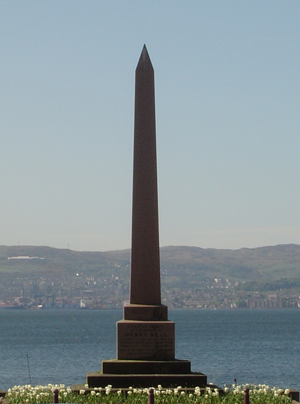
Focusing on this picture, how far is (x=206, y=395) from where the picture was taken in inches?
738

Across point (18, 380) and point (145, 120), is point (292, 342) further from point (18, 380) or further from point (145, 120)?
point (145, 120)

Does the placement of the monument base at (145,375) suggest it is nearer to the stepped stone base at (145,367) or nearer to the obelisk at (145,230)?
the stepped stone base at (145,367)

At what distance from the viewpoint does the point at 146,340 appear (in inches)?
831

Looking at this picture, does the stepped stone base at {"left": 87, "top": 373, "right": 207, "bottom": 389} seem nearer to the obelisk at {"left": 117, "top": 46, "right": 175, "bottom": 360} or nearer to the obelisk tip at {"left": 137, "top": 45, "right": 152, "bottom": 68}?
the obelisk at {"left": 117, "top": 46, "right": 175, "bottom": 360}

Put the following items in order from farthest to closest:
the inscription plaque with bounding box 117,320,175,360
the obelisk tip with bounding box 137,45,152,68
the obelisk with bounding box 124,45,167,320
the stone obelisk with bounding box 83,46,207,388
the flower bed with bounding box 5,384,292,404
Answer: the obelisk tip with bounding box 137,45,152,68, the obelisk with bounding box 124,45,167,320, the inscription plaque with bounding box 117,320,175,360, the stone obelisk with bounding box 83,46,207,388, the flower bed with bounding box 5,384,292,404

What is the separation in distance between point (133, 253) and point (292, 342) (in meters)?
74.7

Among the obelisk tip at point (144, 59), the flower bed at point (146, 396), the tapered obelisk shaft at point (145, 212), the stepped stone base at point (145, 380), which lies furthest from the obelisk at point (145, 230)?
the flower bed at point (146, 396)

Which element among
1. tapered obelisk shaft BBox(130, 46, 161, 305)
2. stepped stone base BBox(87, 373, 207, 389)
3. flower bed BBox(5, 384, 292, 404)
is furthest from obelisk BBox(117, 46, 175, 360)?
flower bed BBox(5, 384, 292, 404)

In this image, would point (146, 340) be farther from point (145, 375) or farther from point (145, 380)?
point (145, 380)

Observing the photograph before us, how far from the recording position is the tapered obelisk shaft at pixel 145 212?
70.9 ft

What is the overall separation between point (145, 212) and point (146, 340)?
3071mm

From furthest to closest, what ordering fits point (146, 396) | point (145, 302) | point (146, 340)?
point (145, 302), point (146, 340), point (146, 396)

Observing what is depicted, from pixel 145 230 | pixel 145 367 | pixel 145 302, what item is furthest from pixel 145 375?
pixel 145 230

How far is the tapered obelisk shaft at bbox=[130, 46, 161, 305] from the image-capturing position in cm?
2162
